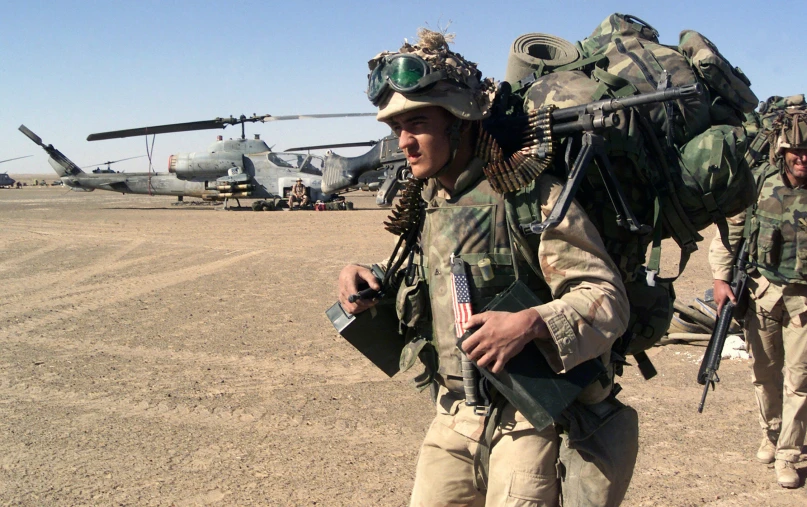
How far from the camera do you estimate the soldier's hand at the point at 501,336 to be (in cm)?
209

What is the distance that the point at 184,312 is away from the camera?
862 centimetres

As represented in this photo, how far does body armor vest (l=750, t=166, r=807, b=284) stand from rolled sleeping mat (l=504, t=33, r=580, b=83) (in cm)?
234

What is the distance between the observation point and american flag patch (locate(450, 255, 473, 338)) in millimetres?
2389

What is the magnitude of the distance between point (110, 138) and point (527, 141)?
24.4 m

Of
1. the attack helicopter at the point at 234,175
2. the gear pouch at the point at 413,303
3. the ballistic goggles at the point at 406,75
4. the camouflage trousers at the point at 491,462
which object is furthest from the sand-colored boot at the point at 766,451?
the attack helicopter at the point at 234,175

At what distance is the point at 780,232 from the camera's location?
4.56 metres

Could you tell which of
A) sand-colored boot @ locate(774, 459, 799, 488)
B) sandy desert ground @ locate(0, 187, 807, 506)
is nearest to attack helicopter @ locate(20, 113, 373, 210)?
sandy desert ground @ locate(0, 187, 807, 506)

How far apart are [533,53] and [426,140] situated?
0.82 m

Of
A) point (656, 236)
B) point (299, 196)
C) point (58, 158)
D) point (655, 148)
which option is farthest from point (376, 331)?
point (58, 158)

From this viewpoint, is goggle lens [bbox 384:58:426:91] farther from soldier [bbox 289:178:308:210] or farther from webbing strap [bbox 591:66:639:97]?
soldier [bbox 289:178:308:210]

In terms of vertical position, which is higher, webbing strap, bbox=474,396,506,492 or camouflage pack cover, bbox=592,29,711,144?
camouflage pack cover, bbox=592,29,711,144

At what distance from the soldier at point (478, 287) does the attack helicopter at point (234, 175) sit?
23278 mm

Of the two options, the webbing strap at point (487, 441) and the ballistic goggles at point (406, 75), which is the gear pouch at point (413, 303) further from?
the ballistic goggles at point (406, 75)

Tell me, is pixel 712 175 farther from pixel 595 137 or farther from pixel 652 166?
pixel 595 137
